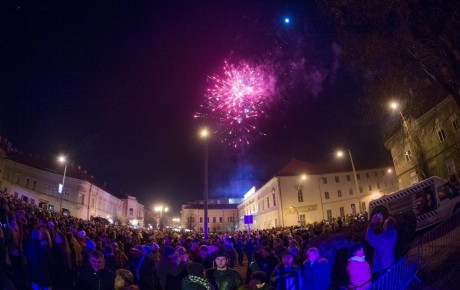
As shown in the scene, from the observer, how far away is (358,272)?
5.14 meters

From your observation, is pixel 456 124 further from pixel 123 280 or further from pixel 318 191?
pixel 318 191

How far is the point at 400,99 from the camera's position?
1427 centimetres

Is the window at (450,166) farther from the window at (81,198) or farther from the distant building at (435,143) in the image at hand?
the window at (81,198)

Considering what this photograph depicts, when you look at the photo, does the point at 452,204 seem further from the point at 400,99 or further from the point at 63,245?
the point at 63,245

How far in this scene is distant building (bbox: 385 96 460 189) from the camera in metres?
24.0

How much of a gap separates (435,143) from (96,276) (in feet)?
98.8

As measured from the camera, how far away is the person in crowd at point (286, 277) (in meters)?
5.60

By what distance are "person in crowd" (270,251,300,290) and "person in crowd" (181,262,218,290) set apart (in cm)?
173

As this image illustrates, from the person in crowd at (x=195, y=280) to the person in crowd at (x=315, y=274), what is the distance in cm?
208

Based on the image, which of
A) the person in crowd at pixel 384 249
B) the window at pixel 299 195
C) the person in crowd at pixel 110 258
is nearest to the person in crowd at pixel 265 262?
the person in crowd at pixel 384 249

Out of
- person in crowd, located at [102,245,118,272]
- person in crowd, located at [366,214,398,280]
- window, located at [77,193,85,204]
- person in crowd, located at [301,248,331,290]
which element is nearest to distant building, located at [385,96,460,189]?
person in crowd, located at [366,214,398,280]

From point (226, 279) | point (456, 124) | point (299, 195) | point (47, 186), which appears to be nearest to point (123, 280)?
point (226, 279)

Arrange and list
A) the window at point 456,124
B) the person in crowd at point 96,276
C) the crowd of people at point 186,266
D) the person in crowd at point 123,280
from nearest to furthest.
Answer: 1. the person in crowd at point 123,280
2. the crowd of people at point 186,266
3. the person in crowd at point 96,276
4. the window at point 456,124

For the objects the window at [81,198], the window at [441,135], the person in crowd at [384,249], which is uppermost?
the window at [81,198]
